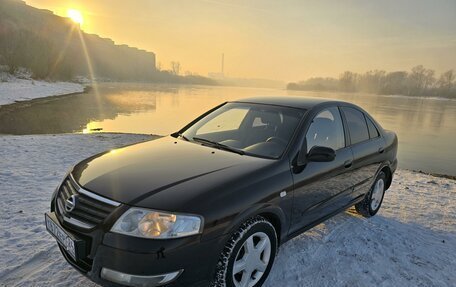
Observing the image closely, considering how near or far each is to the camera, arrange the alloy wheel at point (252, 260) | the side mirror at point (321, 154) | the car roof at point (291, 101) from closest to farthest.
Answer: the alloy wheel at point (252, 260), the side mirror at point (321, 154), the car roof at point (291, 101)

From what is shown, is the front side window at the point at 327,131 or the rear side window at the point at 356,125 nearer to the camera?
the front side window at the point at 327,131

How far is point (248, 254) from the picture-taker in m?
2.67

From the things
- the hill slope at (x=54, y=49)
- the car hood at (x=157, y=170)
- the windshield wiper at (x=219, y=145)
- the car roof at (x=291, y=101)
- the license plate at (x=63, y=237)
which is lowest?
the license plate at (x=63, y=237)

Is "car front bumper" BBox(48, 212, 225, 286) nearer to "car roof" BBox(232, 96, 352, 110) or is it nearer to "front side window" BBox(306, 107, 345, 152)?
"front side window" BBox(306, 107, 345, 152)

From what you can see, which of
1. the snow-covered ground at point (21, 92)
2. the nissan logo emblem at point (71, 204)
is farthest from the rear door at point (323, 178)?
the snow-covered ground at point (21, 92)

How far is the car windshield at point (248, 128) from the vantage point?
328 cm

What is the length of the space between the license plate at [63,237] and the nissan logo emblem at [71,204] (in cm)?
17

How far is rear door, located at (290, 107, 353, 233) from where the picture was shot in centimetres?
319

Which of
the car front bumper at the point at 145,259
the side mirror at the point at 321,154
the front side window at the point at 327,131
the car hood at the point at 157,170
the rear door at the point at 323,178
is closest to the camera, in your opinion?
the car front bumper at the point at 145,259

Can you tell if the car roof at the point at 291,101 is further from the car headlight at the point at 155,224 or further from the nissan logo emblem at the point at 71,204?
the nissan logo emblem at the point at 71,204

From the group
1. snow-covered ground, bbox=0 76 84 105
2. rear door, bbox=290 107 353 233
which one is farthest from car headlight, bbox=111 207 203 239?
snow-covered ground, bbox=0 76 84 105

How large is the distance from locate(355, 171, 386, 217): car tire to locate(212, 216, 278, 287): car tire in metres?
2.38

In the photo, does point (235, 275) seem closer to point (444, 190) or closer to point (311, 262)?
point (311, 262)

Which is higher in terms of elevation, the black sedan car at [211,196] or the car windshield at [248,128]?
the car windshield at [248,128]
